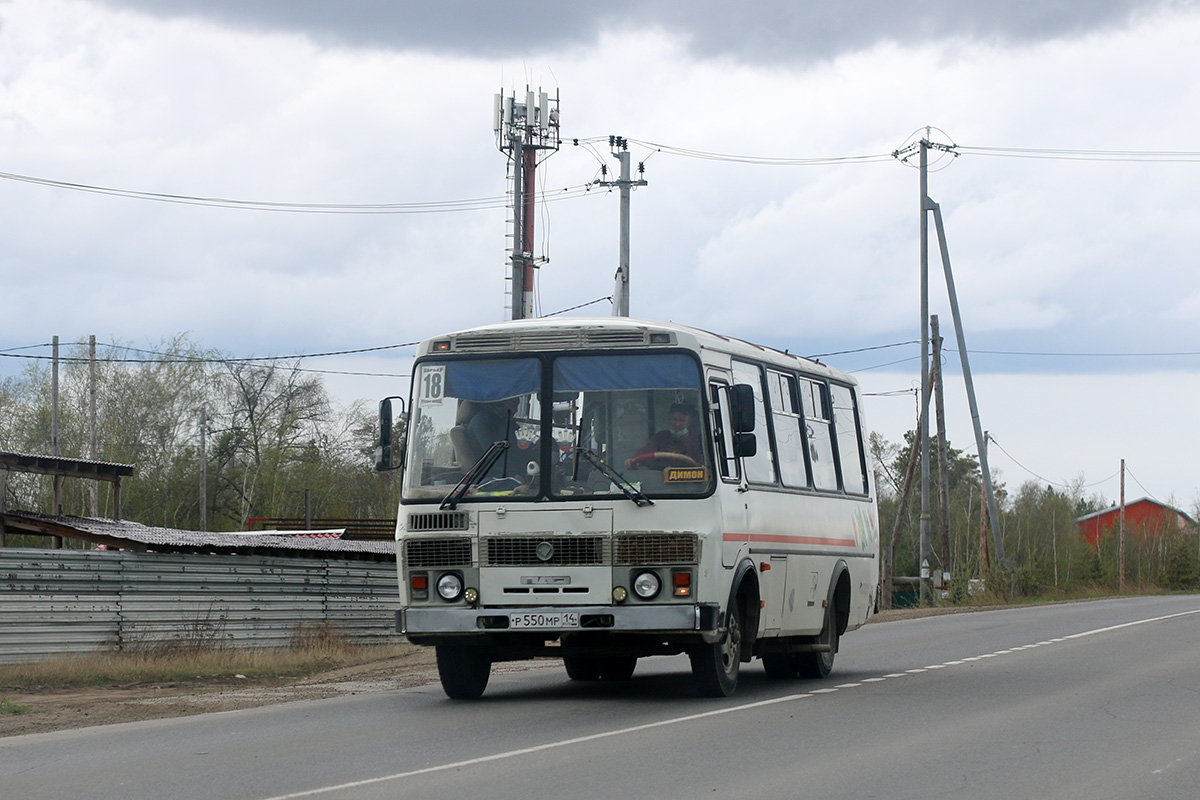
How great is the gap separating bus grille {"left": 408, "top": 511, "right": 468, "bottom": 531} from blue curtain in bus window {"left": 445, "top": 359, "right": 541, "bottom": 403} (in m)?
1.00

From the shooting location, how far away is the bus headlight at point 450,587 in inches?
482

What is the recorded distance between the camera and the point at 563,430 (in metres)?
12.4

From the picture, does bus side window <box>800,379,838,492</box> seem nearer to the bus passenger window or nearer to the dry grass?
the bus passenger window

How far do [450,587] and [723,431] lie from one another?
2572mm

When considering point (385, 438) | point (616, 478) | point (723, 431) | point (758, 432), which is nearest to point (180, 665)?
point (385, 438)

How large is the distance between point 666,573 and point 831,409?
4.92 metres

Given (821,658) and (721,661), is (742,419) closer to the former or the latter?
(721,661)

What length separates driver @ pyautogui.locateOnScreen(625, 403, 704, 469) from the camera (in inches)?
480

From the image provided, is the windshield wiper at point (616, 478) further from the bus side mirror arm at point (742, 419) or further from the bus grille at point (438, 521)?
the bus grille at point (438, 521)

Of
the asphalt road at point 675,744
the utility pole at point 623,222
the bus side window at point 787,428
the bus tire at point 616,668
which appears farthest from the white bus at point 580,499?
the utility pole at point 623,222

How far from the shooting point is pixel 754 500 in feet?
43.3

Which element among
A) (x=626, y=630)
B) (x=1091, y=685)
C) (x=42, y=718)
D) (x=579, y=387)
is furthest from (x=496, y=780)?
(x=1091, y=685)

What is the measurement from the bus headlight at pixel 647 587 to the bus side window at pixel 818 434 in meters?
3.78

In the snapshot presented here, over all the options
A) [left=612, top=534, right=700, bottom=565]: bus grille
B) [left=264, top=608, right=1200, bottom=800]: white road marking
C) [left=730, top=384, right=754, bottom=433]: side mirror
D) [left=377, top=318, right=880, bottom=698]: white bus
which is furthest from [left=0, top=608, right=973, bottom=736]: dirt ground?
[left=730, top=384, right=754, bottom=433]: side mirror
